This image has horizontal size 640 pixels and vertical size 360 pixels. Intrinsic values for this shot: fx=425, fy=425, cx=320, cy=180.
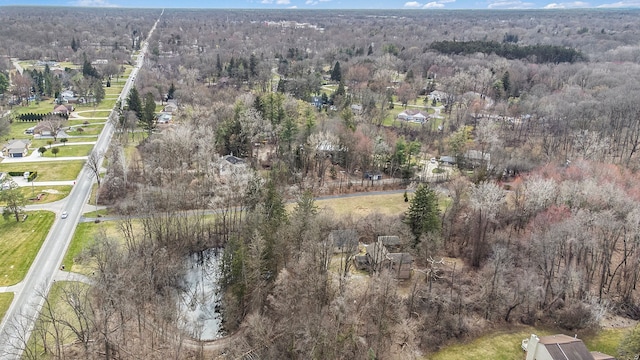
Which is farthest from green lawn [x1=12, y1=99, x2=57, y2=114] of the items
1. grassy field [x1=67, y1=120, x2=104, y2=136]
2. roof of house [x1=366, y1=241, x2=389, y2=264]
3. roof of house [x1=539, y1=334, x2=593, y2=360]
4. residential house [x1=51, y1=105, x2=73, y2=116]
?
roof of house [x1=539, y1=334, x2=593, y2=360]

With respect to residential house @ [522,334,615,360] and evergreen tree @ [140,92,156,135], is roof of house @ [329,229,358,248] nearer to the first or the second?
residential house @ [522,334,615,360]

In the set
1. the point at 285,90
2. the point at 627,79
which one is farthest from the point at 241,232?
the point at 627,79

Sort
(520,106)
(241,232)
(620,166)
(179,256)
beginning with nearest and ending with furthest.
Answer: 1. (241,232)
2. (179,256)
3. (620,166)
4. (520,106)

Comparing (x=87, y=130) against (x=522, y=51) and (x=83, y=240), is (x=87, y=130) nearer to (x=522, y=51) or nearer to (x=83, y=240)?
(x=83, y=240)

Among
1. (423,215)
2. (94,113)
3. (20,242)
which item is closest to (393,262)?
(423,215)

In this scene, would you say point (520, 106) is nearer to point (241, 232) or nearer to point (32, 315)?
point (241, 232)
